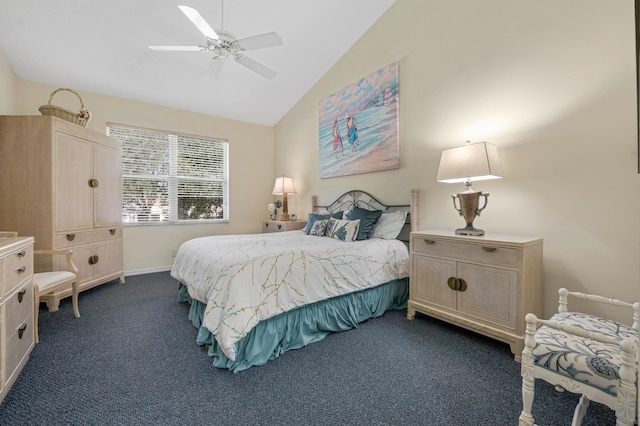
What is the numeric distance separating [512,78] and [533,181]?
89 cm

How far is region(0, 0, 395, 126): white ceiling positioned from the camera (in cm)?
264

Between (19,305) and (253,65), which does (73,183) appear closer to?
(19,305)

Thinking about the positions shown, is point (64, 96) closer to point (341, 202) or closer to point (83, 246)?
point (83, 246)

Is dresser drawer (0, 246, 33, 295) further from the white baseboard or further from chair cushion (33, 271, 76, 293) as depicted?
the white baseboard

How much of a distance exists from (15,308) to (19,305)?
0.27 ft

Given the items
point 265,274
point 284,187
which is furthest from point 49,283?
point 284,187

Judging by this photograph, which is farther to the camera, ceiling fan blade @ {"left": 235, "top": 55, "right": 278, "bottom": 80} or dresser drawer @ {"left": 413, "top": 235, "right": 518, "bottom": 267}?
ceiling fan blade @ {"left": 235, "top": 55, "right": 278, "bottom": 80}

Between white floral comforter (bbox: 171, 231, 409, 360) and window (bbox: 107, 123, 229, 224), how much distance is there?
1967 millimetres

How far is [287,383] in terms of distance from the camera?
62.9 inches

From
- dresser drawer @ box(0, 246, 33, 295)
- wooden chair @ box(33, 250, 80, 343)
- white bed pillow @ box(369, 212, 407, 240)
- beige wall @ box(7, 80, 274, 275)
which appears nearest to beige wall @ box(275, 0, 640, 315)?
white bed pillow @ box(369, 212, 407, 240)

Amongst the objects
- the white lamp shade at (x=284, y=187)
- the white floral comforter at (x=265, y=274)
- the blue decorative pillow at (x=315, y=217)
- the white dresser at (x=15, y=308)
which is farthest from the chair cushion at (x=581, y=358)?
the white lamp shade at (x=284, y=187)

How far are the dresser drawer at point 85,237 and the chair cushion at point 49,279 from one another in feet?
1.86

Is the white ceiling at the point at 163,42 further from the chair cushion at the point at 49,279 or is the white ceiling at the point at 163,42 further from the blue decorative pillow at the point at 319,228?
the chair cushion at the point at 49,279

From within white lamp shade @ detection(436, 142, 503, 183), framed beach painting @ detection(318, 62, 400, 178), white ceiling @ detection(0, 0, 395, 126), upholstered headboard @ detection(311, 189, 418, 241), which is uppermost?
white ceiling @ detection(0, 0, 395, 126)
